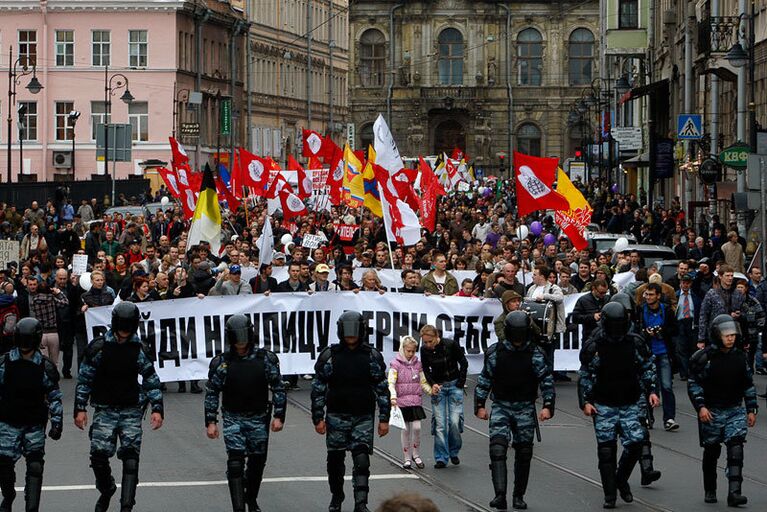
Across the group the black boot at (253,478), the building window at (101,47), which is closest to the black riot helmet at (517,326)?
the black boot at (253,478)

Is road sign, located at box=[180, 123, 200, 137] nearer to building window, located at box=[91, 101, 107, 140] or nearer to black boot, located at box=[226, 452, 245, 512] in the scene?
building window, located at box=[91, 101, 107, 140]

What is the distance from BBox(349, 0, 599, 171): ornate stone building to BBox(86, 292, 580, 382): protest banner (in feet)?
321

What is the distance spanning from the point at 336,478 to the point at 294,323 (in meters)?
7.27

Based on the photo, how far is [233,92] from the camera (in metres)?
85.2

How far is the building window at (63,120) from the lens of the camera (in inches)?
2929

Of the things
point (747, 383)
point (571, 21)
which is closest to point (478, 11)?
point (571, 21)

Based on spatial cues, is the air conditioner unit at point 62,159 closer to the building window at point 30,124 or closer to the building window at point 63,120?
the building window at point 63,120

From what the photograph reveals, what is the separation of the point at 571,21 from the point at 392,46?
40.5 ft

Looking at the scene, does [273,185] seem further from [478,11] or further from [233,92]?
[478,11]

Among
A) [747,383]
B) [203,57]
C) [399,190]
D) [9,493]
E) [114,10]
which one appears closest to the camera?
[9,493]

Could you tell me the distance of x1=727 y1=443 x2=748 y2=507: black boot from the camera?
527 inches

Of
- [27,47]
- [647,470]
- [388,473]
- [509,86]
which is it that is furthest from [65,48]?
[647,470]

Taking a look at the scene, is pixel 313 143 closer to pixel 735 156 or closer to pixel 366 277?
pixel 735 156

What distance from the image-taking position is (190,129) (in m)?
72.9
